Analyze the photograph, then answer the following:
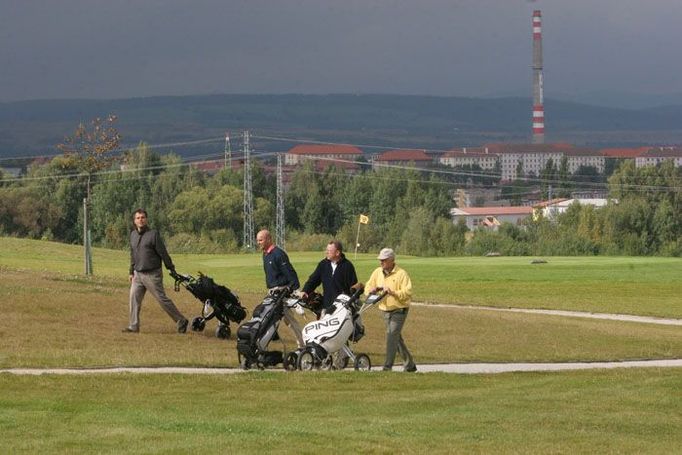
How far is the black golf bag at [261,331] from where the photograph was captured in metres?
21.8

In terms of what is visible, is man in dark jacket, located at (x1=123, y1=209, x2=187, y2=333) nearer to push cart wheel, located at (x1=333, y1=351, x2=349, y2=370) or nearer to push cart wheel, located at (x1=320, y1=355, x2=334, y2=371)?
push cart wheel, located at (x1=333, y1=351, x2=349, y2=370)

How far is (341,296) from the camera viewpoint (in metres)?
21.6

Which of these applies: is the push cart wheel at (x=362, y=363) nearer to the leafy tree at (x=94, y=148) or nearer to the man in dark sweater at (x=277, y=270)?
the man in dark sweater at (x=277, y=270)

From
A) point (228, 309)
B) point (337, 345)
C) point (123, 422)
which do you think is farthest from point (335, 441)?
point (228, 309)

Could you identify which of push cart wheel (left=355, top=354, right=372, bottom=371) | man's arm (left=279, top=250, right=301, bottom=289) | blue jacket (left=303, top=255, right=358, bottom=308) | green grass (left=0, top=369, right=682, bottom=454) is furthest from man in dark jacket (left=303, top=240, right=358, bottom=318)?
green grass (left=0, top=369, right=682, bottom=454)

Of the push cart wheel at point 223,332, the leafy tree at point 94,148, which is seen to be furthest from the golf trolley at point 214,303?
the leafy tree at point 94,148

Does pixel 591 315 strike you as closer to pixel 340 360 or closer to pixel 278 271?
pixel 278 271

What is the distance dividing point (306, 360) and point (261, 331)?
79 centimetres

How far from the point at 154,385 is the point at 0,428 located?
4.43 metres

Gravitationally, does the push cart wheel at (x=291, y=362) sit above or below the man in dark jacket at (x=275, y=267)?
below

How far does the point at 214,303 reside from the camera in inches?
1046

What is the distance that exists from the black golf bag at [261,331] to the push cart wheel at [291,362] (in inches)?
16.5

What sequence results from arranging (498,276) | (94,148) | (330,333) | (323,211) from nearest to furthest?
(330,333) < (94,148) < (498,276) < (323,211)

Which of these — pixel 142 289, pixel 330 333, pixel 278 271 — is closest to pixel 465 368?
pixel 278 271
